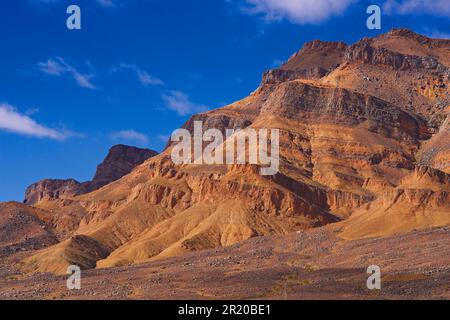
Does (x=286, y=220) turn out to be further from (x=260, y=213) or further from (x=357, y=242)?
(x=357, y=242)

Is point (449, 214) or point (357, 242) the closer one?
point (357, 242)

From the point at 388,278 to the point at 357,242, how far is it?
35511 mm

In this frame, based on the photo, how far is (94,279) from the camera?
4434 inches

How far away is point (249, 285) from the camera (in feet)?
292

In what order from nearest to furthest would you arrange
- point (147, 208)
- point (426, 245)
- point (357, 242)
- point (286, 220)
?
point (426, 245), point (357, 242), point (286, 220), point (147, 208)

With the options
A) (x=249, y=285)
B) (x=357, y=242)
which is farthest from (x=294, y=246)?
(x=249, y=285)

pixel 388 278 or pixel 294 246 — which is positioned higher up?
pixel 294 246
